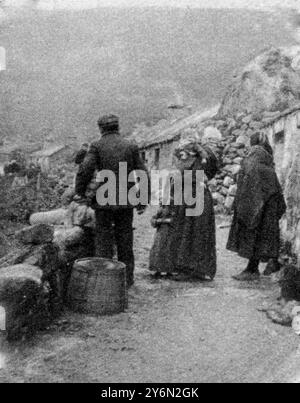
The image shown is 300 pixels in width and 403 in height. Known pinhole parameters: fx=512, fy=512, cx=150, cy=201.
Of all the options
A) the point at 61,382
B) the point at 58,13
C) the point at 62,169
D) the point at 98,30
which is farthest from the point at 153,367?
the point at 58,13

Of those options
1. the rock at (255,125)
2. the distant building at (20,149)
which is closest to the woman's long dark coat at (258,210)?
the rock at (255,125)

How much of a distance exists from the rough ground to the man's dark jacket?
4.43 feet

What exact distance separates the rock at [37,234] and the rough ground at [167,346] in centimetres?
77

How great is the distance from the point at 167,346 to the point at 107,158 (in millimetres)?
2289

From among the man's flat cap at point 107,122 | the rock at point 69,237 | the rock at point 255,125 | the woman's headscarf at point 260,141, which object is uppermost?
the rock at point 255,125

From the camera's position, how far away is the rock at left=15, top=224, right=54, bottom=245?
15.5 ft

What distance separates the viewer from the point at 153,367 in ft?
12.8

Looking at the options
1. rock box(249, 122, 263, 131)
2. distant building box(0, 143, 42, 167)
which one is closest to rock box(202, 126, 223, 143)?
rock box(249, 122, 263, 131)

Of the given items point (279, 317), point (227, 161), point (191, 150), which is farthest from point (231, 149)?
point (279, 317)

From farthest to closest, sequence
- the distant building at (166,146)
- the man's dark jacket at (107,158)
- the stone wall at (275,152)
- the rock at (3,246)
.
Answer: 1. the distant building at (166,146)
2. the rock at (3,246)
3. the stone wall at (275,152)
4. the man's dark jacket at (107,158)

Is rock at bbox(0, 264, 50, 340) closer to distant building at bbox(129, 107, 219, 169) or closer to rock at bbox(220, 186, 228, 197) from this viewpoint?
rock at bbox(220, 186, 228, 197)

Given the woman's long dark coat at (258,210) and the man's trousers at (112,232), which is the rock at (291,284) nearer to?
the woman's long dark coat at (258,210)

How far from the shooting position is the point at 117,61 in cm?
7125

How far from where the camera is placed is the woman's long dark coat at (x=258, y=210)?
6562mm
